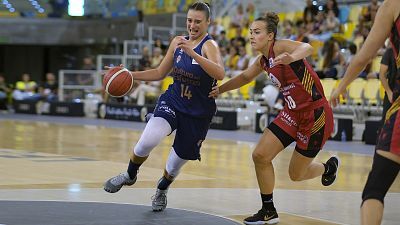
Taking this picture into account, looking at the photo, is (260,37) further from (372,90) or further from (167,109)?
(372,90)

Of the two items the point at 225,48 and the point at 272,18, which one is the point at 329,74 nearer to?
the point at 225,48

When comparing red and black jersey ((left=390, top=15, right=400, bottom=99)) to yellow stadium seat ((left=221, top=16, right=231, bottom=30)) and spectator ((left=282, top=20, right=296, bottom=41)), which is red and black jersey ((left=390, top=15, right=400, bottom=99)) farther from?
yellow stadium seat ((left=221, top=16, right=231, bottom=30))

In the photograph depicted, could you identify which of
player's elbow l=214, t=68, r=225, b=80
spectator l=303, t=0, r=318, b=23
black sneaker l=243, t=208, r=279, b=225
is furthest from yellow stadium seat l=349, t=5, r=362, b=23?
black sneaker l=243, t=208, r=279, b=225

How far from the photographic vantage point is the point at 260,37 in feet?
22.0

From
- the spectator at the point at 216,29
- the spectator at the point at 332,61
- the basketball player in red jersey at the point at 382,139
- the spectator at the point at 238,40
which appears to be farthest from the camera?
Answer: the spectator at the point at 216,29

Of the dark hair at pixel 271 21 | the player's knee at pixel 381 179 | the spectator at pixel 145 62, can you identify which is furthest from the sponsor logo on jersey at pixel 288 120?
the spectator at pixel 145 62

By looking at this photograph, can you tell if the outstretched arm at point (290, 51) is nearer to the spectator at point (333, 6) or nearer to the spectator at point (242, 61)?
the spectator at point (242, 61)

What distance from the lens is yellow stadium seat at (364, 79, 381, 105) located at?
57.0ft

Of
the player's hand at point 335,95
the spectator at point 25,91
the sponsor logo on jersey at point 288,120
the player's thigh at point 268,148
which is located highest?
the player's hand at point 335,95

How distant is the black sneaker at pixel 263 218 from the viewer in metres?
6.66

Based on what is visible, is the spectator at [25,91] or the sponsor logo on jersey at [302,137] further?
the spectator at [25,91]

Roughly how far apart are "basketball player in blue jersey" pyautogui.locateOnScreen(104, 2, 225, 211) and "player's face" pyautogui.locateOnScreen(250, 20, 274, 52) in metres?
0.37

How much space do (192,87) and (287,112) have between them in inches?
34.5

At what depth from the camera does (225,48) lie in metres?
23.3
